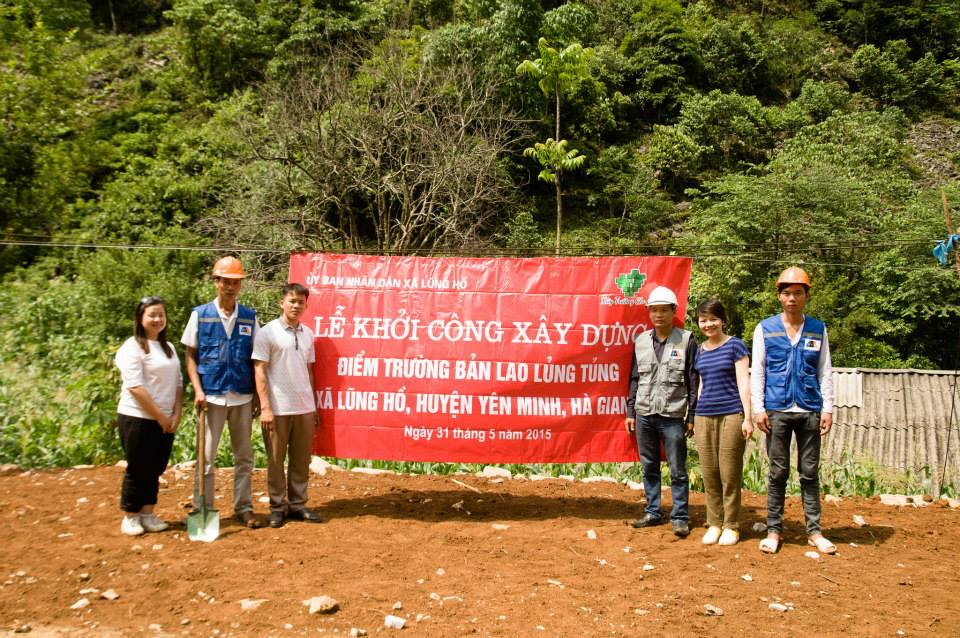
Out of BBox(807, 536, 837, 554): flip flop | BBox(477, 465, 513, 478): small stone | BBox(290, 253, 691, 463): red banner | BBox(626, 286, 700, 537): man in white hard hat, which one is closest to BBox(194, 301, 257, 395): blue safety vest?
BBox(290, 253, 691, 463): red banner

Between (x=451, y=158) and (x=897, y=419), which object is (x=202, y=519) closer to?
(x=897, y=419)

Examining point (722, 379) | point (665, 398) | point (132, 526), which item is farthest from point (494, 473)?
point (132, 526)

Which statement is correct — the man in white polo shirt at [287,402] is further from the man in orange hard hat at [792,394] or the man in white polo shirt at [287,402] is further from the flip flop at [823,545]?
the flip flop at [823,545]

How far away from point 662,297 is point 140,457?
3819 millimetres

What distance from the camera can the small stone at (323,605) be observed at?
3.71 metres

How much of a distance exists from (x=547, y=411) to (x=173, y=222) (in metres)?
23.2

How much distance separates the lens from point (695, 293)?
→ 20844 millimetres

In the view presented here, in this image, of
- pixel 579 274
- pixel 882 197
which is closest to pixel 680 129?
pixel 882 197

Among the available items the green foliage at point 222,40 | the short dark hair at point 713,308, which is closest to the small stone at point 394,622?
the short dark hair at point 713,308

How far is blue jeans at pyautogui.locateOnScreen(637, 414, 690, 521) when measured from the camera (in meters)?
5.02

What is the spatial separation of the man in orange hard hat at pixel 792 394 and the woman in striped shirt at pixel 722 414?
0.43 ft

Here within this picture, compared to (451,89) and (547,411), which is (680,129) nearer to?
(451,89)

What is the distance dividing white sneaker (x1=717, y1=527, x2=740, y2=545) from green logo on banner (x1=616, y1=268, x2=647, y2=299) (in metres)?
1.87

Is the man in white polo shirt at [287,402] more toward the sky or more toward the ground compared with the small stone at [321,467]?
more toward the sky
